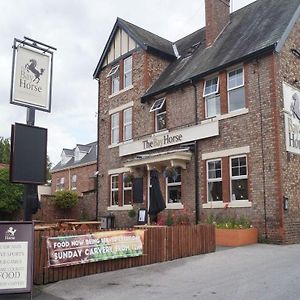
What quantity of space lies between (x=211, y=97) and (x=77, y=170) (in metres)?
22.7

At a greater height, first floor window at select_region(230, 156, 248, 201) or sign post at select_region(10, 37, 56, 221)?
sign post at select_region(10, 37, 56, 221)

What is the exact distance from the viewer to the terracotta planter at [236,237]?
546 inches

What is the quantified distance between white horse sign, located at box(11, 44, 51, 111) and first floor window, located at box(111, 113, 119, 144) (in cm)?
1299

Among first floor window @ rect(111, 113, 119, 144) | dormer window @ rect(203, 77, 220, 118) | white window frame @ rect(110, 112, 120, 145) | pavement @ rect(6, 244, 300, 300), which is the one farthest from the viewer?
first floor window @ rect(111, 113, 119, 144)

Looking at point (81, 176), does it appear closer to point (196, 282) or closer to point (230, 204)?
point (230, 204)

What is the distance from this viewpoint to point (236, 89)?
16375 millimetres

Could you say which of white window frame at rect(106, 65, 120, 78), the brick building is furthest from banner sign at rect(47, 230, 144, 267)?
white window frame at rect(106, 65, 120, 78)

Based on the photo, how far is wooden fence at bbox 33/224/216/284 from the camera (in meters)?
8.89

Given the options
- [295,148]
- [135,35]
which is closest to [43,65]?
[295,148]

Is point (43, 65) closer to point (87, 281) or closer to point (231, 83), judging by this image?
point (87, 281)

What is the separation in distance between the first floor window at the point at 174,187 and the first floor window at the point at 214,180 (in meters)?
1.73

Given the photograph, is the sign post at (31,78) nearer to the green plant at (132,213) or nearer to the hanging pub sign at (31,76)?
the hanging pub sign at (31,76)

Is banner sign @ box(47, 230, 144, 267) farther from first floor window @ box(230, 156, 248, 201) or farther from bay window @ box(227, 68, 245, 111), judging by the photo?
bay window @ box(227, 68, 245, 111)

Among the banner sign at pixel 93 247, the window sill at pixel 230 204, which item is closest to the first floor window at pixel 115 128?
the window sill at pixel 230 204
